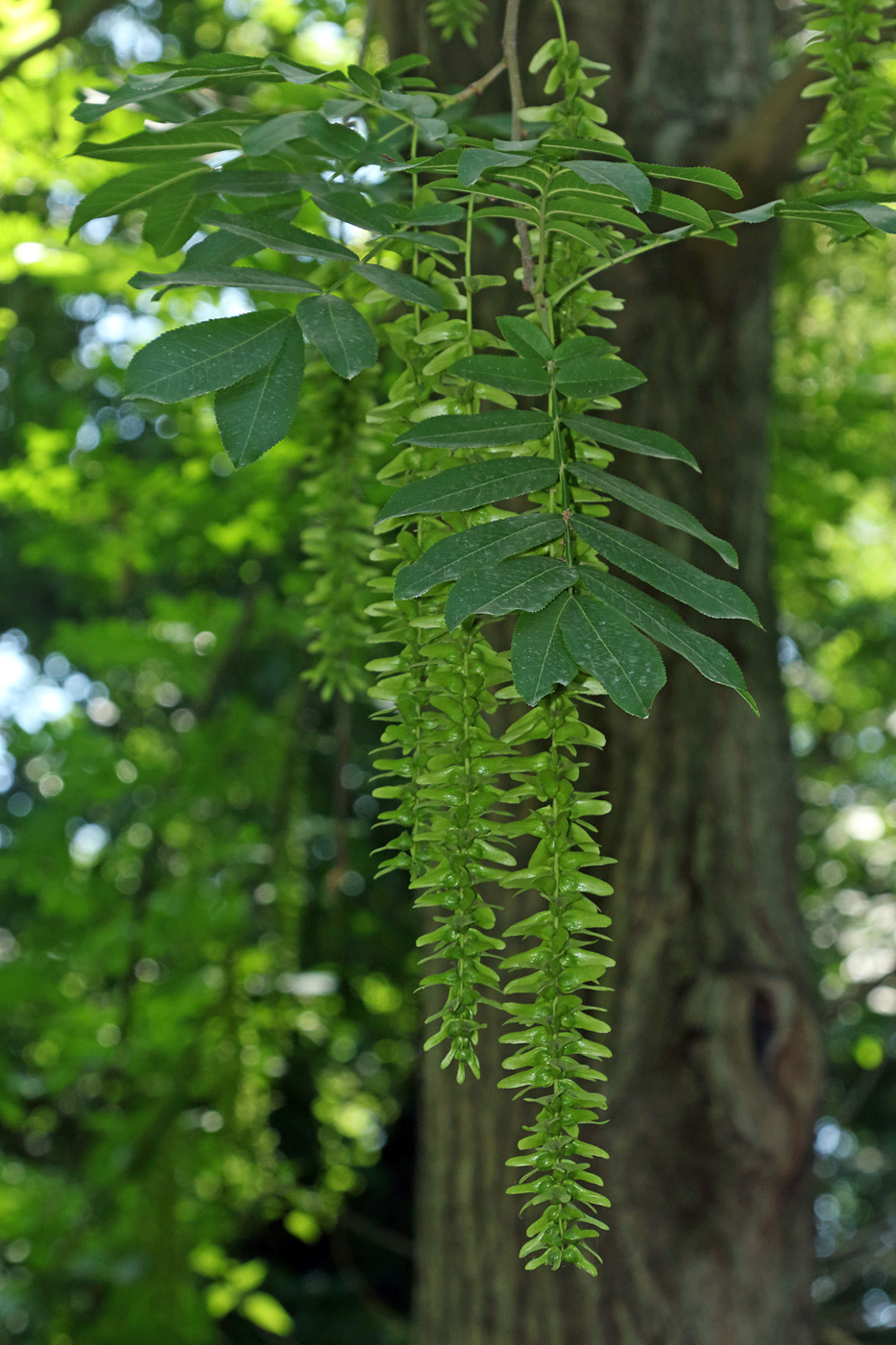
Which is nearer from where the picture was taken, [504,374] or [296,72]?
[504,374]

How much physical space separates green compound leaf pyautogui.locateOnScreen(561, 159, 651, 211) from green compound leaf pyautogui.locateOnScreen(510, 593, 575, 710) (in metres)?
0.27

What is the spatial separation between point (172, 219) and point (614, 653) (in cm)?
78

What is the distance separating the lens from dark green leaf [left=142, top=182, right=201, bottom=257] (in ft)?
3.89

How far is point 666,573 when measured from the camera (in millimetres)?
783

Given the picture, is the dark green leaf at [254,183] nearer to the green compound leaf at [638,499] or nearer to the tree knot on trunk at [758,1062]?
the green compound leaf at [638,499]

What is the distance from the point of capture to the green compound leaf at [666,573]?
768mm

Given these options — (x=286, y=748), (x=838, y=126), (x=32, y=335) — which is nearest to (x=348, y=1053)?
(x=286, y=748)

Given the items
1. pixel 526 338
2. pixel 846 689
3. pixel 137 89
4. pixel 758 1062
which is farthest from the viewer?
pixel 846 689

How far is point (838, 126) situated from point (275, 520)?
5.68ft

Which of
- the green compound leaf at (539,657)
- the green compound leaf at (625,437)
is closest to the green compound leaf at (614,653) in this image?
the green compound leaf at (539,657)

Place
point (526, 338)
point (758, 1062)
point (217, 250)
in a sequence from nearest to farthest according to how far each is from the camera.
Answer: point (526, 338) → point (217, 250) → point (758, 1062)

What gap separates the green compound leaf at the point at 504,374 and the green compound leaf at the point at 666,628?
14cm

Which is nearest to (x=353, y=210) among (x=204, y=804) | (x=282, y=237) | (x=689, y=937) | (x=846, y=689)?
(x=282, y=237)

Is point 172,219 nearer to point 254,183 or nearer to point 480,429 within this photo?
point 254,183
